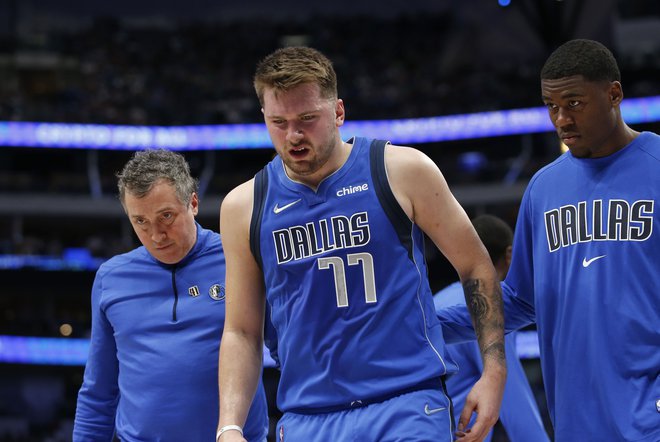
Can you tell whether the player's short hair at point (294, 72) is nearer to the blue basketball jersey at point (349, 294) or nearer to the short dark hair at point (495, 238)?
the blue basketball jersey at point (349, 294)

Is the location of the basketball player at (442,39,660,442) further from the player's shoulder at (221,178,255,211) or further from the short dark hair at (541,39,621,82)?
the player's shoulder at (221,178,255,211)

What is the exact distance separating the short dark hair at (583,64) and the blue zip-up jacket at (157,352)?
174 centimetres

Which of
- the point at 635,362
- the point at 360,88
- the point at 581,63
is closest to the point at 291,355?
the point at 635,362

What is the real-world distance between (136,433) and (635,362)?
82.2 inches

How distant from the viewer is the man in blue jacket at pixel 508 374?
14.8 feet

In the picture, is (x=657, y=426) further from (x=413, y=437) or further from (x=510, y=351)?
(x=510, y=351)

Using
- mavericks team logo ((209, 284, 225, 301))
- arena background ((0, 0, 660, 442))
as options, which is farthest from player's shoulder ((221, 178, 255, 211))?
arena background ((0, 0, 660, 442))

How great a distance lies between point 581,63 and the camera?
3432mm

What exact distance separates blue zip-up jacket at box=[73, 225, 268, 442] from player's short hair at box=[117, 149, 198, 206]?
0.98ft

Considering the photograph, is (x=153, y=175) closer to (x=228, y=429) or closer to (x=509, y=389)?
(x=228, y=429)

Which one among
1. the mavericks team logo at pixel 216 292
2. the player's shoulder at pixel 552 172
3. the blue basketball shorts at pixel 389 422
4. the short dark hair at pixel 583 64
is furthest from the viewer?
the mavericks team logo at pixel 216 292

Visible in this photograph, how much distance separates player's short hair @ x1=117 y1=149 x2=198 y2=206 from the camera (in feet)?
13.7

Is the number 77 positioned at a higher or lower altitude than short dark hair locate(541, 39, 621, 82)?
lower

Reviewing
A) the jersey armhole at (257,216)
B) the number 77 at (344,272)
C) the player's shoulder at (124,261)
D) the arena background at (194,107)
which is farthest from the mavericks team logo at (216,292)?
the arena background at (194,107)
